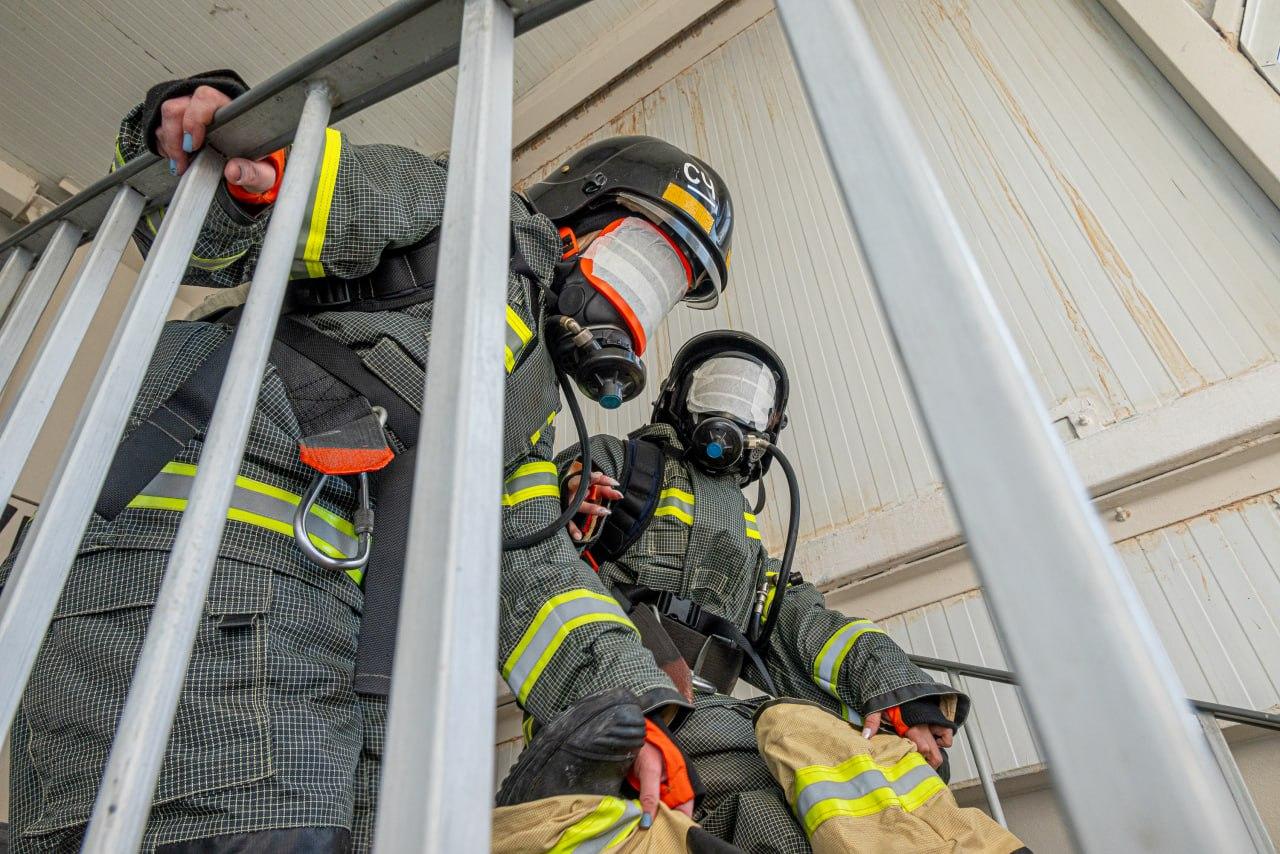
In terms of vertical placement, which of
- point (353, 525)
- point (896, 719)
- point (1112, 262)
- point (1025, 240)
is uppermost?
point (1025, 240)

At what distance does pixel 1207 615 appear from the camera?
7.01 ft

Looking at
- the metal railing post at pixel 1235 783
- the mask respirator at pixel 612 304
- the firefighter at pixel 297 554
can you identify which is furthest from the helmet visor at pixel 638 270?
the metal railing post at pixel 1235 783

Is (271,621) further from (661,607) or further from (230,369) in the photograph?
(661,607)

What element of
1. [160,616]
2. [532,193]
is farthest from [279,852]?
[532,193]

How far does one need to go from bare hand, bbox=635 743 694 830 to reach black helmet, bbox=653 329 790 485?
3.79 feet

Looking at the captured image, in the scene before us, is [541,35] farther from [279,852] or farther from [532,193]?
[279,852]

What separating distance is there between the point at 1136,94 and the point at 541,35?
3.24 metres

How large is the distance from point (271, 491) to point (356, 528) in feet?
0.42

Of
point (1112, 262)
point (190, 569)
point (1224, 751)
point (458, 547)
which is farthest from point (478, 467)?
point (1112, 262)

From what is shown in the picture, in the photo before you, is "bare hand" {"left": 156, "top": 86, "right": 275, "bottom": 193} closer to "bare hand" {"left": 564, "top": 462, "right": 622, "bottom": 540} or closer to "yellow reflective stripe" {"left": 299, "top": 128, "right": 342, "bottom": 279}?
"yellow reflective stripe" {"left": 299, "top": 128, "right": 342, "bottom": 279}

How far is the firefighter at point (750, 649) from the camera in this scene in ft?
4.10

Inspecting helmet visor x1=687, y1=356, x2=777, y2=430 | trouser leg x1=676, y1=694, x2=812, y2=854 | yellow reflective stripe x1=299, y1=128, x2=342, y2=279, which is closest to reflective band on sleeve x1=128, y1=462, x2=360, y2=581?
yellow reflective stripe x1=299, y1=128, x2=342, y2=279

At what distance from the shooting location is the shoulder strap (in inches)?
81.0

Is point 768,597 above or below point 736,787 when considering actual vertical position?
above
